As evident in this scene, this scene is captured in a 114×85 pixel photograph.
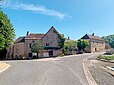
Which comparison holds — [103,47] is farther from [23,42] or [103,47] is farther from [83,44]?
[23,42]

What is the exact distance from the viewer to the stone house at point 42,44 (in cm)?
6719

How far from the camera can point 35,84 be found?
44.1 ft

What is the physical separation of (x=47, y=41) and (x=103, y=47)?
47.4 meters

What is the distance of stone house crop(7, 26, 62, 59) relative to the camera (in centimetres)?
6719

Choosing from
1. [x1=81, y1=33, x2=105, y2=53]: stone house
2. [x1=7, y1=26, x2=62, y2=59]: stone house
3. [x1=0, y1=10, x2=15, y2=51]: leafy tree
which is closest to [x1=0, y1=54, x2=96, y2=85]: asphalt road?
[x1=0, y1=10, x2=15, y2=51]: leafy tree

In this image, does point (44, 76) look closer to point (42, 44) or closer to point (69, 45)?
point (42, 44)

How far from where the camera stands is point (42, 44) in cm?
6994

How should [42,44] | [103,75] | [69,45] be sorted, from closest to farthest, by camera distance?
[103,75]
[42,44]
[69,45]

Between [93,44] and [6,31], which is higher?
[6,31]

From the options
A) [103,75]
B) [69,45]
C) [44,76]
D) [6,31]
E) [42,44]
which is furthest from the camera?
[69,45]

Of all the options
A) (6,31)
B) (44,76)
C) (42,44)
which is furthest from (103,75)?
(42,44)

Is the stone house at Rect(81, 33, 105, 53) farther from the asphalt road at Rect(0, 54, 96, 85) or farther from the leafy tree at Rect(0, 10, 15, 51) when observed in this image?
the asphalt road at Rect(0, 54, 96, 85)

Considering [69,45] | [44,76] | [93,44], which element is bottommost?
[44,76]

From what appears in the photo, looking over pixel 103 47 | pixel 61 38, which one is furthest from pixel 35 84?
pixel 103 47
